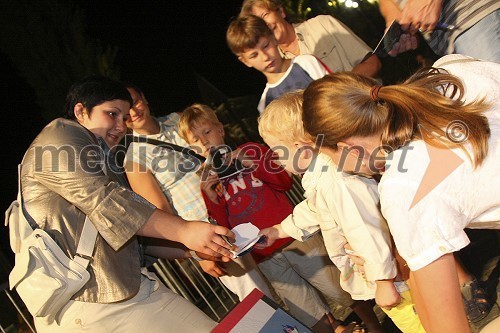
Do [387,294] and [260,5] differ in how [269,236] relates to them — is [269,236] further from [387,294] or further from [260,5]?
[260,5]

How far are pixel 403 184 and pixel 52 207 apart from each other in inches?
61.4

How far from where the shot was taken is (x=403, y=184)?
5.06ft

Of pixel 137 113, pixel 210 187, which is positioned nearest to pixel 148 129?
pixel 137 113

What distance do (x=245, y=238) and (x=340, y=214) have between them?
0.64 metres

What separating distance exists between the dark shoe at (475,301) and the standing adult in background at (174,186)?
1.39 meters

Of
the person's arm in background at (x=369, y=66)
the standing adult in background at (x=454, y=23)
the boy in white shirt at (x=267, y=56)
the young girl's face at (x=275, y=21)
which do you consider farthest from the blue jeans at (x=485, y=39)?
the young girl's face at (x=275, y=21)

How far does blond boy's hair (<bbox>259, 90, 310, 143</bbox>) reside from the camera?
8.87ft

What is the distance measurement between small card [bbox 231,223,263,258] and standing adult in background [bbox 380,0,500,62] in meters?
1.63

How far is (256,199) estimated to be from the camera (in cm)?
344

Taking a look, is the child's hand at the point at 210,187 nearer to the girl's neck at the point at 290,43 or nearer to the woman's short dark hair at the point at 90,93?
the woman's short dark hair at the point at 90,93

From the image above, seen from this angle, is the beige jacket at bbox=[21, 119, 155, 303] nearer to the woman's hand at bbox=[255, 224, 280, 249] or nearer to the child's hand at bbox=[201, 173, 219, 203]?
the woman's hand at bbox=[255, 224, 280, 249]

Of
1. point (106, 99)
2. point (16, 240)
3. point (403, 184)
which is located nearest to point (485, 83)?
point (403, 184)

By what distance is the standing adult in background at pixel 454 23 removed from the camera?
2.67 meters

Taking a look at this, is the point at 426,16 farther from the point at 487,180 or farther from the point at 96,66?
the point at 96,66
